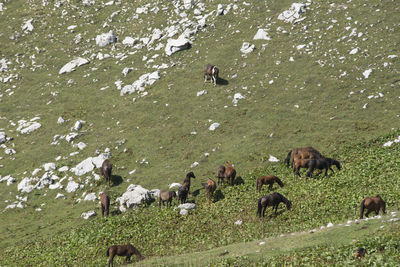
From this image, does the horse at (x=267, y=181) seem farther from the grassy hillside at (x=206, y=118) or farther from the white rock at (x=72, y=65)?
the white rock at (x=72, y=65)

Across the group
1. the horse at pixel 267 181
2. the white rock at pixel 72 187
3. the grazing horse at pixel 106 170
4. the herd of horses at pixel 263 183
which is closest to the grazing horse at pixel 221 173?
the herd of horses at pixel 263 183

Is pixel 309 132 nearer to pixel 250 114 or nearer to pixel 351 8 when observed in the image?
pixel 250 114

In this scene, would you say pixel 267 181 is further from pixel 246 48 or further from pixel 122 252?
pixel 246 48

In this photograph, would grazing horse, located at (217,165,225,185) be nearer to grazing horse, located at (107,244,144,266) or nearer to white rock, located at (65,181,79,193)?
grazing horse, located at (107,244,144,266)

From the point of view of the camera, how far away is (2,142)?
151 ft

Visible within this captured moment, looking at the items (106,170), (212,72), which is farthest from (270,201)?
(212,72)

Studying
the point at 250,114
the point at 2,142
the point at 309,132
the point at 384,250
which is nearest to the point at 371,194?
the point at 384,250

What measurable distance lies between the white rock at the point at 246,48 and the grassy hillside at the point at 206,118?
0.76 m

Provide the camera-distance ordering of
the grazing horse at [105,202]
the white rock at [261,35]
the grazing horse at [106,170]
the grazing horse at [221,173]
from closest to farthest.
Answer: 1. the grazing horse at [105,202]
2. the grazing horse at [221,173]
3. the grazing horse at [106,170]
4. the white rock at [261,35]

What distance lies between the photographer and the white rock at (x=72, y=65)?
A: 2349 inches

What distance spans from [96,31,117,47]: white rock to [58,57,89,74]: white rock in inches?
189

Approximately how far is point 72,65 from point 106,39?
25.3ft

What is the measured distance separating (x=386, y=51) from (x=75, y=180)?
124 ft

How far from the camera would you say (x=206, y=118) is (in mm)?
41719
